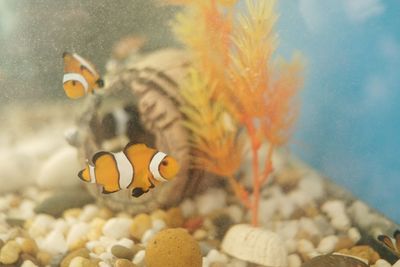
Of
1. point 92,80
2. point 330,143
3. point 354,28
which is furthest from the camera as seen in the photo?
point 330,143

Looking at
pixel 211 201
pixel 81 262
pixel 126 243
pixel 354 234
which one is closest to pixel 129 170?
pixel 81 262

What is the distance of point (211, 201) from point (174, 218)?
331 mm

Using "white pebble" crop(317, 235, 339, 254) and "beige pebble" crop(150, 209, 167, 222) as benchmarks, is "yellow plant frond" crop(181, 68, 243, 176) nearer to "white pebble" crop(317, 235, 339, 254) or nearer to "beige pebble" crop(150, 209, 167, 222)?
"beige pebble" crop(150, 209, 167, 222)

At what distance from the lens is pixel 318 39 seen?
126 inches

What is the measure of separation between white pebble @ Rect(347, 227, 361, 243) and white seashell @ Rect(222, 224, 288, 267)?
0.47 metres

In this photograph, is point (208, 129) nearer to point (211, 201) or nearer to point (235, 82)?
point (235, 82)

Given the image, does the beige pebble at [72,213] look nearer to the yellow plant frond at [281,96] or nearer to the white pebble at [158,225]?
the white pebble at [158,225]

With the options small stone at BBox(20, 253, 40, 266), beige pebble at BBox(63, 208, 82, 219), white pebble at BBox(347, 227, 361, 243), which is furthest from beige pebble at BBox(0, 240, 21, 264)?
white pebble at BBox(347, 227, 361, 243)

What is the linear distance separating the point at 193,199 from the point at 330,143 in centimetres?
100

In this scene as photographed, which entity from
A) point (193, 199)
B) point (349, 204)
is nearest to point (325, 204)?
point (349, 204)

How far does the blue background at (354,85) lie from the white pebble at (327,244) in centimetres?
37

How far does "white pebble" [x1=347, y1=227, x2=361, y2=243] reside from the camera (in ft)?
10.5

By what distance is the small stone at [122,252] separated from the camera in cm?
295

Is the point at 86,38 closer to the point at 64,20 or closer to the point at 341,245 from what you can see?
the point at 64,20
